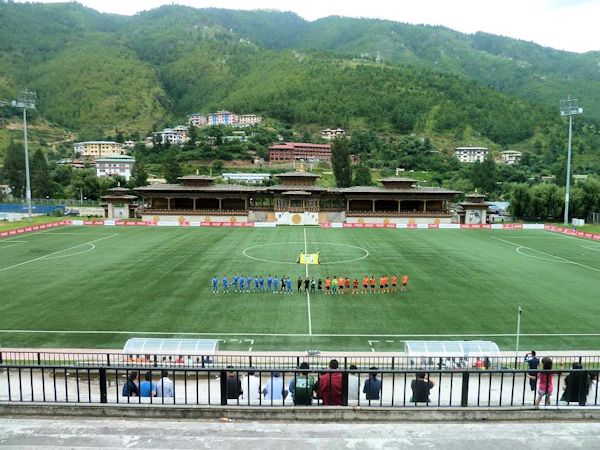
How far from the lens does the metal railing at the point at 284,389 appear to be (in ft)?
34.7

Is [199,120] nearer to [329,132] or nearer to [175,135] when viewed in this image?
[175,135]

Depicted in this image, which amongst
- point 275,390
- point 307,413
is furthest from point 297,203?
point 307,413

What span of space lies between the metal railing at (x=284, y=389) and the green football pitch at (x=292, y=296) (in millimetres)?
4723

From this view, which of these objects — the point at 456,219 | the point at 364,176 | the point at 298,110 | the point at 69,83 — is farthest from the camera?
the point at 69,83

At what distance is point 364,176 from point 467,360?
80.5m

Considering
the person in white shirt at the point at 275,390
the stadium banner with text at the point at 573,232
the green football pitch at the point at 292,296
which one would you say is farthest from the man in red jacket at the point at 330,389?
the stadium banner with text at the point at 573,232

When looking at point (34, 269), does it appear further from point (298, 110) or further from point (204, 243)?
point (298, 110)

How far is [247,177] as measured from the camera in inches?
4500

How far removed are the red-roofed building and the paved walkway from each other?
12651 cm

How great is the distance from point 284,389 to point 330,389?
4.26 feet

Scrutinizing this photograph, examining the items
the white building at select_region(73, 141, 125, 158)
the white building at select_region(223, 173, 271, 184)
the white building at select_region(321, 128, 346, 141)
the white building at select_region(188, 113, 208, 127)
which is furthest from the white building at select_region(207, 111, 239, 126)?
the white building at select_region(223, 173, 271, 184)

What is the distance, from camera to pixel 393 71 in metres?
195

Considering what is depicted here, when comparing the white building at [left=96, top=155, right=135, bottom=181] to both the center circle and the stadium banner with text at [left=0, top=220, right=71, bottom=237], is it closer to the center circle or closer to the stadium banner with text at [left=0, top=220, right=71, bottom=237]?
the stadium banner with text at [left=0, top=220, right=71, bottom=237]

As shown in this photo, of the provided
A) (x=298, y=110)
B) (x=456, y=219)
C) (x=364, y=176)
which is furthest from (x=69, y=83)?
(x=456, y=219)
